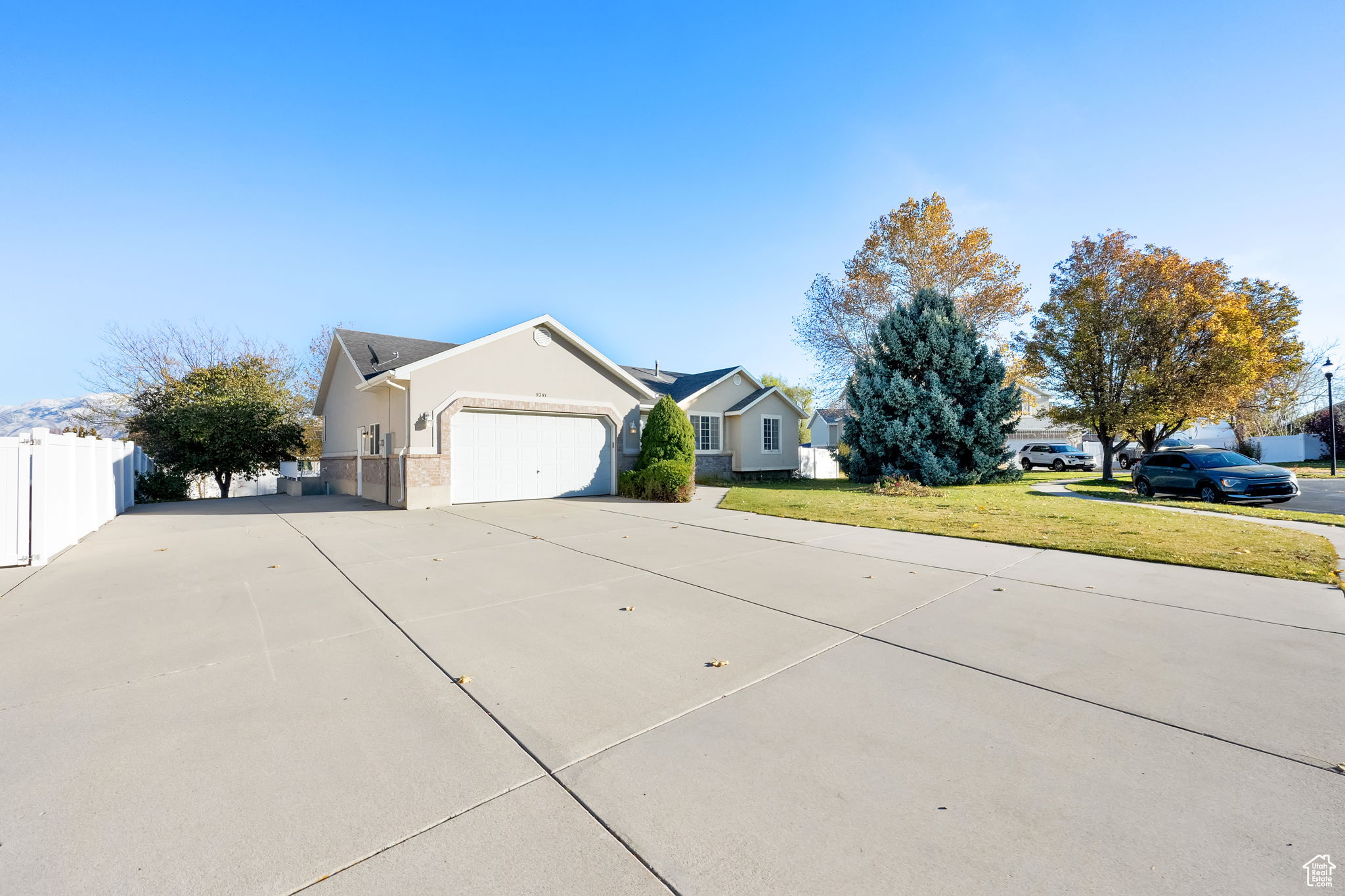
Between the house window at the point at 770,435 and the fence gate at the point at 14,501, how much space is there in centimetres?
2047

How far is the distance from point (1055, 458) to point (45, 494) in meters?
35.9

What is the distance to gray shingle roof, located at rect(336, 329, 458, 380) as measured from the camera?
50.3ft

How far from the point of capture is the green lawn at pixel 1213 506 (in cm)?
1036

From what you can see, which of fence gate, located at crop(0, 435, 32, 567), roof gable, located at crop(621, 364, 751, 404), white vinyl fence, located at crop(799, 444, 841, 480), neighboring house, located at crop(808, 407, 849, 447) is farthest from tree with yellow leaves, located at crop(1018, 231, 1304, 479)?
fence gate, located at crop(0, 435, 32, 567)

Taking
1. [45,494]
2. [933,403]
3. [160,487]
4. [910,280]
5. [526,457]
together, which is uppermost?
[910,280]

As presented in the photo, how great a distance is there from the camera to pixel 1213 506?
41.0 feet

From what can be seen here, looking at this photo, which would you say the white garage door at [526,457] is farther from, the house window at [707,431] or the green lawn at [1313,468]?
the green lawn at [1313,468]

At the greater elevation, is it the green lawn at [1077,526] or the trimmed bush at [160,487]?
the trimmed bush at [160,487]

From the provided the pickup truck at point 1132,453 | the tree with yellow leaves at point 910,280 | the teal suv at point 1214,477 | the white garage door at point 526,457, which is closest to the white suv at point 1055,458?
the pickup truck at point 1132,453

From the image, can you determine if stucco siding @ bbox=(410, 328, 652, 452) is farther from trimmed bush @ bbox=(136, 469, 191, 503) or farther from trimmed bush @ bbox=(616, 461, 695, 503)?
trimmed bush @ bbox=(136, 469, 191, 503)

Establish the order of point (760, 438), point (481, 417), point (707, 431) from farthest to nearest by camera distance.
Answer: point (760, 438)
point (707, 431)
point (481, 417)

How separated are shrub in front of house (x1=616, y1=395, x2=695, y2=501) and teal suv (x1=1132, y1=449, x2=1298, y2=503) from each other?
12.6m

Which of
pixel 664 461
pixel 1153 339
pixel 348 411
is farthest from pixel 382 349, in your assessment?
pixel 1153 339

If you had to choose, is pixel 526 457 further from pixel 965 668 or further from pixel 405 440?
pixel 965 668
